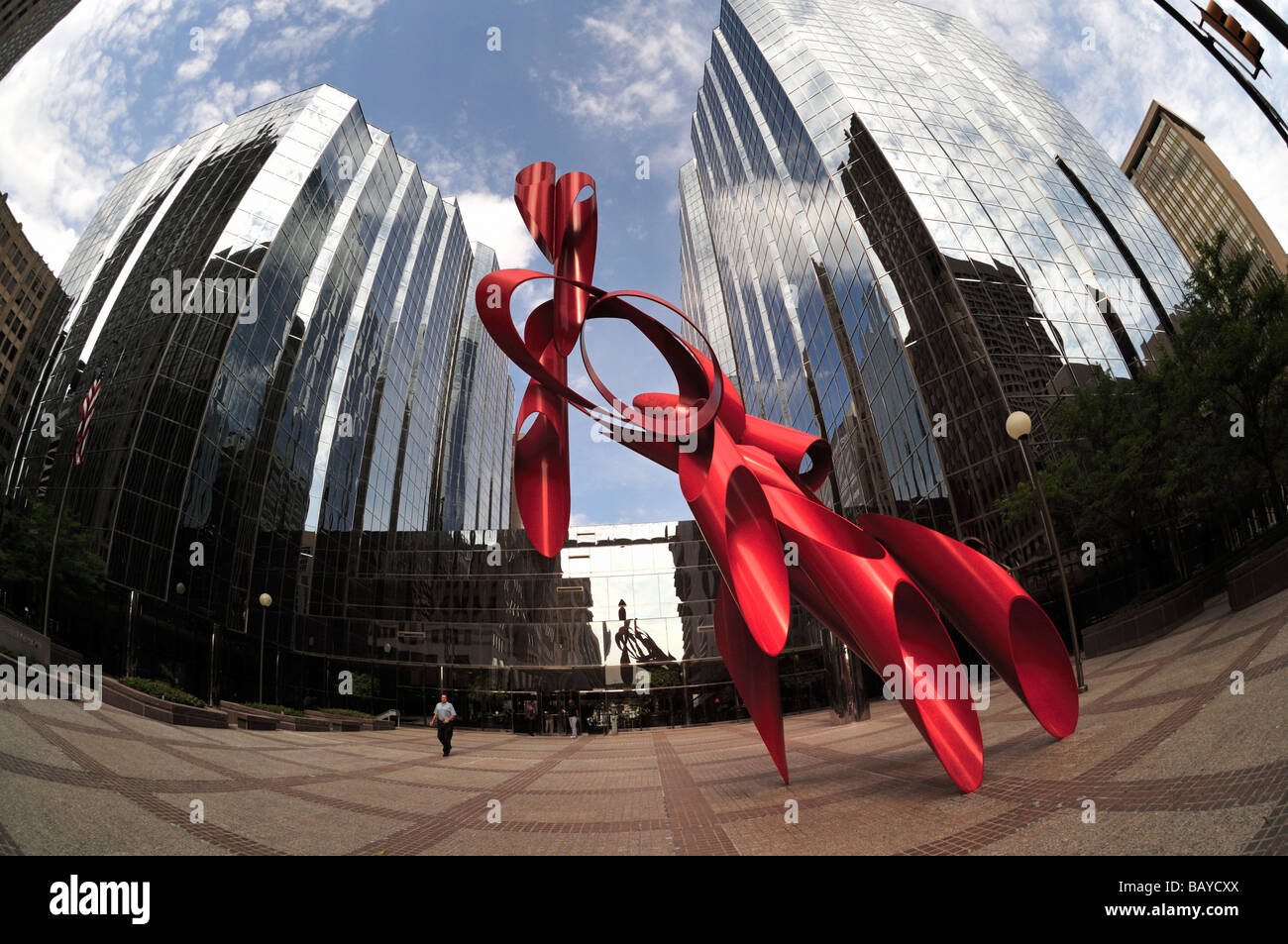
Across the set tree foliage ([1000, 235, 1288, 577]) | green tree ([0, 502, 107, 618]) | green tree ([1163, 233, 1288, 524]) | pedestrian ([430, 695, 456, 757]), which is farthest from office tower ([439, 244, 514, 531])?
green tree ([0, 502, 107, 618])

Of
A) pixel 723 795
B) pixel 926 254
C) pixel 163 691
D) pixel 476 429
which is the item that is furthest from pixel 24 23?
pixel 476 429

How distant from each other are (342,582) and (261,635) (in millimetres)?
9186

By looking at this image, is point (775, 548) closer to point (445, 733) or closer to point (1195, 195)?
point (445, 733)

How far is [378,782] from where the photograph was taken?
326 inches

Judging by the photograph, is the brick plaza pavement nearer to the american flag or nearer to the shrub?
the shrub

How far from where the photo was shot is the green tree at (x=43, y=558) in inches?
224

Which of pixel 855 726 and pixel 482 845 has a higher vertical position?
pixel 482 845

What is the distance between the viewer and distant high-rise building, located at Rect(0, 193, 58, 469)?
6.33 m

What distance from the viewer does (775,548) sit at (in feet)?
22.7

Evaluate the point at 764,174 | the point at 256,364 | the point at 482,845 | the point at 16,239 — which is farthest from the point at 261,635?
the point at 764,174

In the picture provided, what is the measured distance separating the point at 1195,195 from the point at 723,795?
3289cm

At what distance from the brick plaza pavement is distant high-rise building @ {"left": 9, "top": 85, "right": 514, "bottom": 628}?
3.27m

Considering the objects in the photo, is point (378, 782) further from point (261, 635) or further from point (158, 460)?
point (261, 635)
